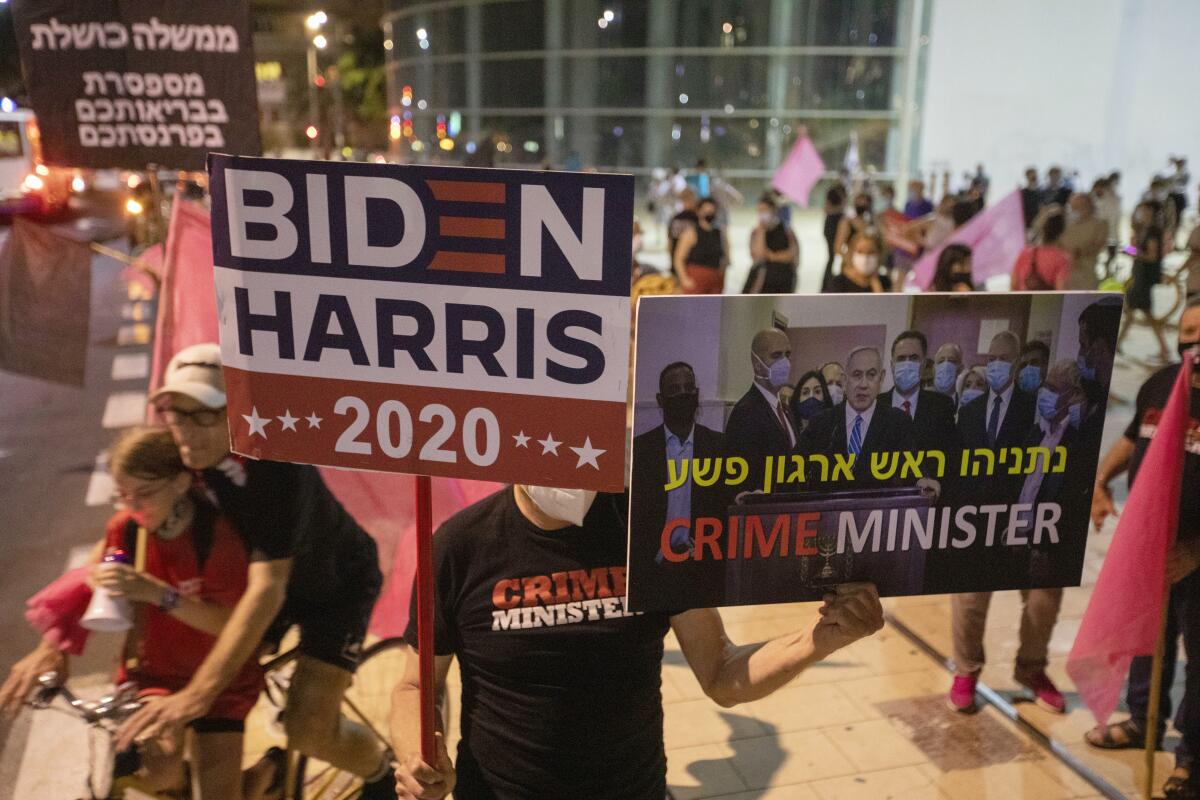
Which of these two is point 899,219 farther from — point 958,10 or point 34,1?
point 958,10

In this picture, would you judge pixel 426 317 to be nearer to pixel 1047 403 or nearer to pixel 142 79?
pixel 1047 403

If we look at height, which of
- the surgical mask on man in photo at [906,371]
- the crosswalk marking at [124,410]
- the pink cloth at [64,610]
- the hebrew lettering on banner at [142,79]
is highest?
the hebrew lettering on banner at [142,79]

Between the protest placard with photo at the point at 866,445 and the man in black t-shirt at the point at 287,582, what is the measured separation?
4.38 ft

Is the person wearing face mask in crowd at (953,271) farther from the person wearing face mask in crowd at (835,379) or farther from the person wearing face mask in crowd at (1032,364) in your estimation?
the person wearing face mask in crowd at (835,379)

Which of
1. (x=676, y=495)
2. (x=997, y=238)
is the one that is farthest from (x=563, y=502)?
(x=997, y=238)

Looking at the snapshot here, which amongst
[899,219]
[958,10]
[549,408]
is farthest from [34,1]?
[958,10]

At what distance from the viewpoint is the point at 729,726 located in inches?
175

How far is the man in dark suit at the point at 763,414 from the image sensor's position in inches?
77.1

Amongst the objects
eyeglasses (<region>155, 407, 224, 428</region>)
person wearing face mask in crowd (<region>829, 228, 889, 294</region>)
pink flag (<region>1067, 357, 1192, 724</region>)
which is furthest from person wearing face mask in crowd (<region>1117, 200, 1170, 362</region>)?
eyeglasses (<region>155, 407, 224, 428</region>)

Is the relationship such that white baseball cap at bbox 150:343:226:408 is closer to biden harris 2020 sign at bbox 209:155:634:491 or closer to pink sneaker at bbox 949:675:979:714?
biden harris 2020 sign at bbox 209:155:634:491

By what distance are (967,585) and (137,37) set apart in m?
5.51

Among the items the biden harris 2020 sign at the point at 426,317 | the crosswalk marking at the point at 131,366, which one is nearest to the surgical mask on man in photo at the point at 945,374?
the biden harris 2020 sign at the point at 426,317

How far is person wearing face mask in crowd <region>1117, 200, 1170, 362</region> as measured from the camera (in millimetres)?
10836

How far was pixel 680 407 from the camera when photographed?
6.42 ft
